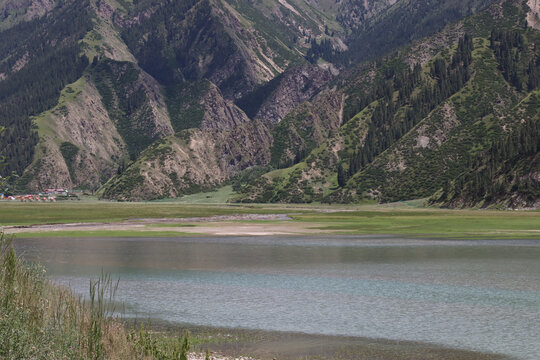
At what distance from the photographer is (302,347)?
27.7 metres

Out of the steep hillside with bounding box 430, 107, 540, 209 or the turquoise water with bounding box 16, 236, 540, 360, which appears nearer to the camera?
the turquoise water with bounding box 16, 236, 540, 360

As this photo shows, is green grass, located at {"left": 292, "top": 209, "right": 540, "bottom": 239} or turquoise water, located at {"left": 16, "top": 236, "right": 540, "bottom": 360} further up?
turquoise water, located at {"left": 16, "top": 236, "right": 540, "bottom": 360}

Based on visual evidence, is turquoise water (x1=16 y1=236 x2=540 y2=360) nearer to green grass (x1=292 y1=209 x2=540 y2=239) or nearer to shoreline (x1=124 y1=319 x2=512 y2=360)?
shoreline (x1=124 y1=319 x2=512 y2=360)

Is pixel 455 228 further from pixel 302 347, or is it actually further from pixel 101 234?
pixel 302 347

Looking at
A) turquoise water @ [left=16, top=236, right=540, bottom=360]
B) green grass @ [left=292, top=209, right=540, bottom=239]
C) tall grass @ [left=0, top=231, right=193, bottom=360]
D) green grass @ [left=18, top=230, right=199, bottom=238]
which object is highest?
tall grass @ [left=0, top=231, right=193, bottom=360]

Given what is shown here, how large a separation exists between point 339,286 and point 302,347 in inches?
678

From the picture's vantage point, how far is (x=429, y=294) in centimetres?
4069

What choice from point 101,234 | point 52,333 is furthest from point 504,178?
point 52,333

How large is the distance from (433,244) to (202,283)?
40.3 meters

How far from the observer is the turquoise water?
31359 mm

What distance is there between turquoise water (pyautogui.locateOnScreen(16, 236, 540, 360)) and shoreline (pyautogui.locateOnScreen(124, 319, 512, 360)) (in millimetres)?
1013

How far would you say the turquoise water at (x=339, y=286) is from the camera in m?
31.4

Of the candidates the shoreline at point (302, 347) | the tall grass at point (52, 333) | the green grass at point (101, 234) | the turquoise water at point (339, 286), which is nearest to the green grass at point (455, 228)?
the turquoise water at point (339, 286)

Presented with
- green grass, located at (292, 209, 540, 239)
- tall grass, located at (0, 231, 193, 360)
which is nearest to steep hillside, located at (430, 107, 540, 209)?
green grass, located at (292, 209, 540, 239)
